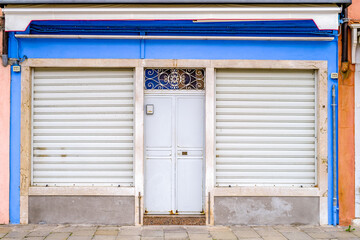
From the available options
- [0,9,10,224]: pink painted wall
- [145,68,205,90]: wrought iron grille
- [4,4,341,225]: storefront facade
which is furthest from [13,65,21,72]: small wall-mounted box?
[145,68,205,90]: wrought iron grille

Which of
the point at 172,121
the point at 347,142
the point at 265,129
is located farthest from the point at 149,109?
the point at 347,142

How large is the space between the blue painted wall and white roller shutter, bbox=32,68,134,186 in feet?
1.07

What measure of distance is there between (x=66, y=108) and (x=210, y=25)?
305cm

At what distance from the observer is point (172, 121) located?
7289 millimetres

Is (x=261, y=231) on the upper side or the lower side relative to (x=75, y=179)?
lower

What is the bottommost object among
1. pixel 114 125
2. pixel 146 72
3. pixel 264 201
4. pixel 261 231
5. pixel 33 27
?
pixel 261 231

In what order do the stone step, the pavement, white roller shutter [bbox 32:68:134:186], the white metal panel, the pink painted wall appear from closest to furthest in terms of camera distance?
the pavement, the white metal panel, the pink painted wall, the stone step, white roller shutter [bbox 32:68:134:186]

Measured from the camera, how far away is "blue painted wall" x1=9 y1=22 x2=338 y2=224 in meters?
6.98

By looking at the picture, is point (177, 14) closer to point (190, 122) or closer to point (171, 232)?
point (190, 122)

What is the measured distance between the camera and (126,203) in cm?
696

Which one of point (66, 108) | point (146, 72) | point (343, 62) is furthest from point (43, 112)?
point (343, 62)

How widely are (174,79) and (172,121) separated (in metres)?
0.79

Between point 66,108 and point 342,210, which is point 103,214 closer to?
point 66,108

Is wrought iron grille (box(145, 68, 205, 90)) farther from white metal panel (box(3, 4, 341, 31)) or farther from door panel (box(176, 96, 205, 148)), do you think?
white metal panel (box(3, 4, 341, 31))
